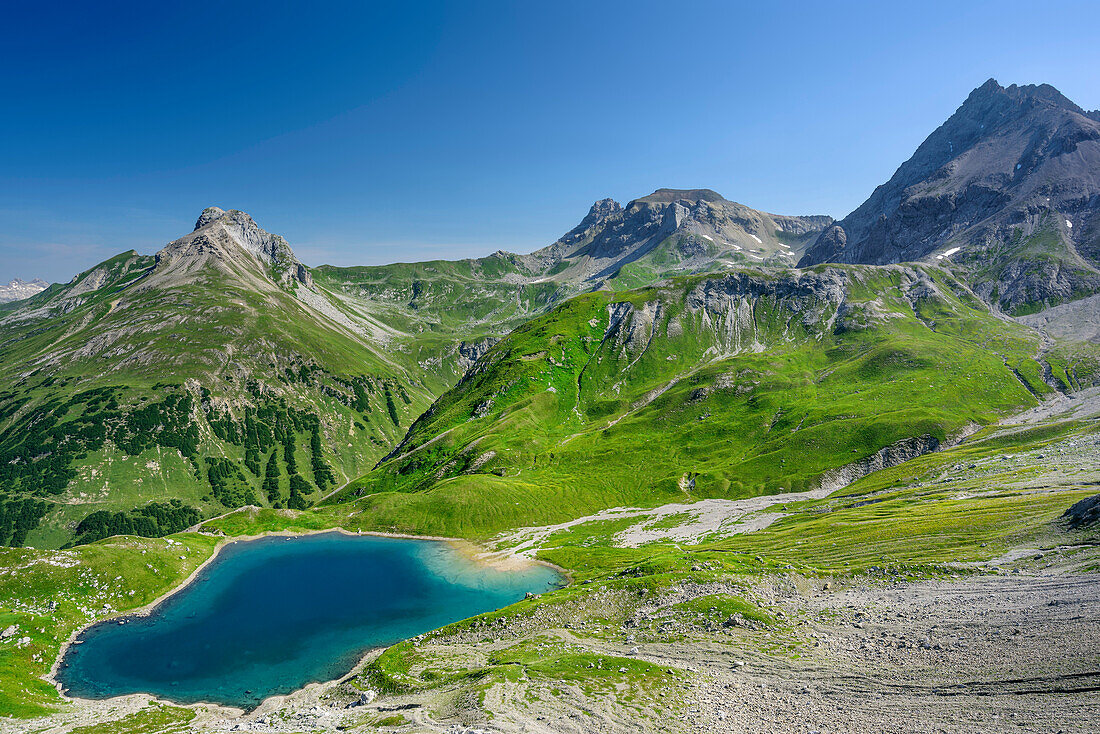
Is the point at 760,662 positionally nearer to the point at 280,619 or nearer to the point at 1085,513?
the point at 1085,513

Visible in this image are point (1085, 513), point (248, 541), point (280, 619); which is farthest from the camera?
point (248, 541)

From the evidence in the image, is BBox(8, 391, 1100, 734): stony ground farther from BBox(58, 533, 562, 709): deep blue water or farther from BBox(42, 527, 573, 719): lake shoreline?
BBox(58, 533, 562, 709): deep blue water

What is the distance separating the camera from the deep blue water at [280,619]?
231 ft

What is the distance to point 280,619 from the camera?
90.6m

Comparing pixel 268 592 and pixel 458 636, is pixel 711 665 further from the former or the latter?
pixel 268 592

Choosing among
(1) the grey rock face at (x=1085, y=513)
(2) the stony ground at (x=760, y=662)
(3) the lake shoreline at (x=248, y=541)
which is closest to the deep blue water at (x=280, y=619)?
(3) the lake shoreline at (x=248, y=541)

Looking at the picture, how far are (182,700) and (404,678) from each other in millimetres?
35548

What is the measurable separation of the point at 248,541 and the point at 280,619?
6770 centimetres

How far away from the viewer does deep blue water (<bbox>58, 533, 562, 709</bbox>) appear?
70438mm

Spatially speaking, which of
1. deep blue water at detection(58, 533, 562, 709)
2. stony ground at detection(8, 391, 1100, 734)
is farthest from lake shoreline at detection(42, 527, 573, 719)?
stony ground at detection(8, 391, 1100, 734)

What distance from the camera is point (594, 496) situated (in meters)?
155

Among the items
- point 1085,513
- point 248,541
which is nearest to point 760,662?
point 1085,513

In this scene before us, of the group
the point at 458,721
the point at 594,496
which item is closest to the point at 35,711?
the point at 458,721

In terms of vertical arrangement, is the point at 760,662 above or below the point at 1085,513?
below
